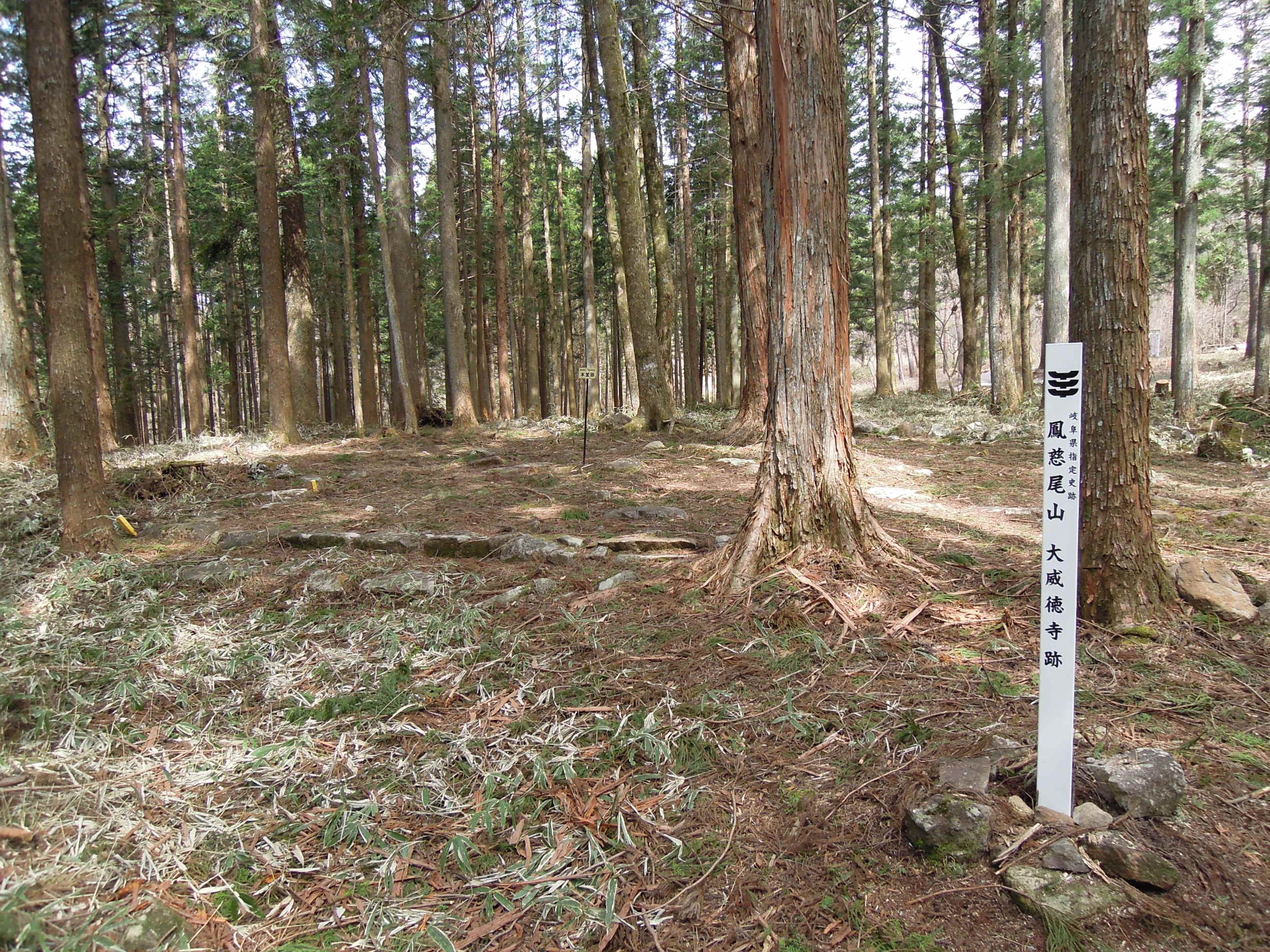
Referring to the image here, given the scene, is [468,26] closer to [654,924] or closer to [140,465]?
[140,465]

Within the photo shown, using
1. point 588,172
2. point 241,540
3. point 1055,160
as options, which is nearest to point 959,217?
point 1055,160

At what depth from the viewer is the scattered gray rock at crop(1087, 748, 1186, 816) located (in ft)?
7.58

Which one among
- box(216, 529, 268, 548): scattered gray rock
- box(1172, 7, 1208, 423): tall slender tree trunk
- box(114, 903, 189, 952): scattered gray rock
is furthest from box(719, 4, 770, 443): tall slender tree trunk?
box(114, 903, 189, 952): scattered gray rock

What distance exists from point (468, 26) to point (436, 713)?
19.5 meters

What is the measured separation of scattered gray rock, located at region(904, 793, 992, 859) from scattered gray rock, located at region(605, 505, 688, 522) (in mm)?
4144

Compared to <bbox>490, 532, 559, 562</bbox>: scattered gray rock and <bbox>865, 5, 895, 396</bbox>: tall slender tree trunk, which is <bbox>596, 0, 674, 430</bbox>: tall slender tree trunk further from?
<bbox>865, 5, 895, 396</bbox>: tall slender tree trunk

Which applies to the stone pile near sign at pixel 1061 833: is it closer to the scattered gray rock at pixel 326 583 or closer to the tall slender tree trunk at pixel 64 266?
the scattered gray rock at pixel 326 583

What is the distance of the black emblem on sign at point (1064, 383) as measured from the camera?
2455 mm

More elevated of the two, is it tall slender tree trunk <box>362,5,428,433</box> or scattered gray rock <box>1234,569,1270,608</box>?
tall slender tree trunk <box>362,5,428,433</box>

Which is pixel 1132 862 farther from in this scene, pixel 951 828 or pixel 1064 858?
pixel 951 828

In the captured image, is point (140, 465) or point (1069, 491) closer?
point (1069, 491)

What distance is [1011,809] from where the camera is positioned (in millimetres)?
2361

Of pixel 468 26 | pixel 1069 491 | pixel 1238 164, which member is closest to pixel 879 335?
pixel 1238 164

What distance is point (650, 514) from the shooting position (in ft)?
21.8
